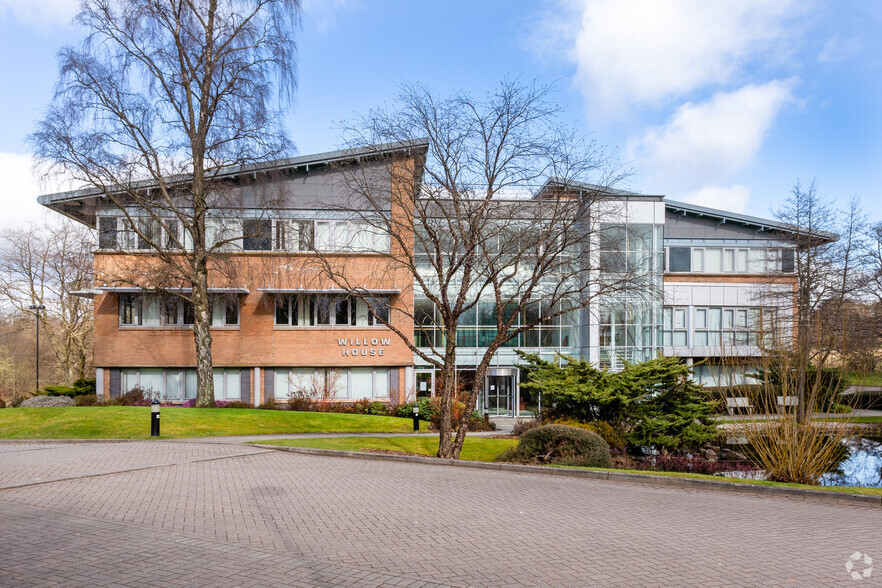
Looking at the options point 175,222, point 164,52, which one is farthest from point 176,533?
point 175,222

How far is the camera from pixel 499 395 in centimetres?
3503

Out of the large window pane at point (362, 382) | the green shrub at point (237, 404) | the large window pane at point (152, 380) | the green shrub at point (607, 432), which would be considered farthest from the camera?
the large window pane at point (362, 382)

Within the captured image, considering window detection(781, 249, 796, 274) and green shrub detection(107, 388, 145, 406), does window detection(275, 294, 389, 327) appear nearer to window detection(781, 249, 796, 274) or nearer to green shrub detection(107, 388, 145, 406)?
green shrub detection(107, 388, 145, 406)

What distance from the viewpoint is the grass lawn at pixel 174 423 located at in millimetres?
19000

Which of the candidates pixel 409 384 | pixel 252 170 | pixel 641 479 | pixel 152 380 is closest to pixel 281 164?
pixel 252 170

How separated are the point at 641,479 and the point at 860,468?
9.74 metres

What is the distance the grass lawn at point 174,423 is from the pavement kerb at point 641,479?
6.00 metres

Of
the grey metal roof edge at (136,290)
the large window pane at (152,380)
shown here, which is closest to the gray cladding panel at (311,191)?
the grey metal roof edge at (136,290)

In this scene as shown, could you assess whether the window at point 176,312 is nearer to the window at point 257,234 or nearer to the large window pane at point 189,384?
the large window pane at point 189,384

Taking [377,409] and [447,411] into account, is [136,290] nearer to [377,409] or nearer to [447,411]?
[377,409]

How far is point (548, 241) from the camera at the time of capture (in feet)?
49.5

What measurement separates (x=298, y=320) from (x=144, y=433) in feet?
40.2

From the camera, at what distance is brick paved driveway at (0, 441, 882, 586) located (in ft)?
20.4

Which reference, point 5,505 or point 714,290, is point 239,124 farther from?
point 714,290
